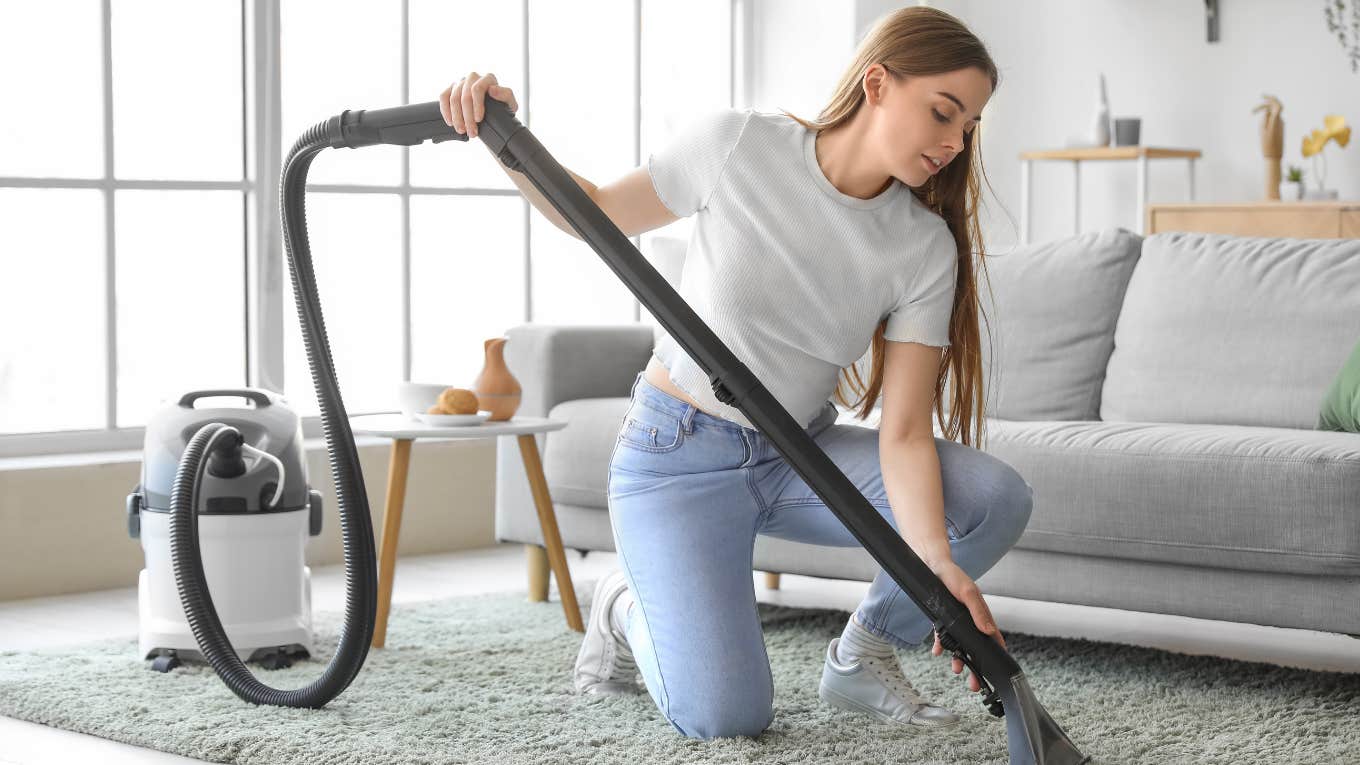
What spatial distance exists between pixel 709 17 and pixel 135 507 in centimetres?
305

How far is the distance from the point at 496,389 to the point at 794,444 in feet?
4.55

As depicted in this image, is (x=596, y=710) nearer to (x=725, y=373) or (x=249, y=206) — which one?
(x=725, y=373)

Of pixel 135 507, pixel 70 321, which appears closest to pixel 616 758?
pixel 135 507

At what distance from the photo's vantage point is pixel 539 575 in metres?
3.34

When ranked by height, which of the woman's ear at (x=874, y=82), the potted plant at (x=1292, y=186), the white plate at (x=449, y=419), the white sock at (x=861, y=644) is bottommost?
the white sock at (x=861, y=644)

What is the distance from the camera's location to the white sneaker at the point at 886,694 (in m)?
2.24

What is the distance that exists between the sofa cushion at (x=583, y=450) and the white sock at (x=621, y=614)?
0.78 metres

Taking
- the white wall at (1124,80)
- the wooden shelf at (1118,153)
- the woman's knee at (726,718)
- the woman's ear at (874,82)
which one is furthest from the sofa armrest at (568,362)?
the wooden shelf at (1118,153)

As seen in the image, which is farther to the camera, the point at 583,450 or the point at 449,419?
the point at 583,450

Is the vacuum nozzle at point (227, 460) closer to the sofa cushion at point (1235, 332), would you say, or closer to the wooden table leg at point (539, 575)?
the wooden table leg at point (539, 575)

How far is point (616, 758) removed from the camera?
206 cm

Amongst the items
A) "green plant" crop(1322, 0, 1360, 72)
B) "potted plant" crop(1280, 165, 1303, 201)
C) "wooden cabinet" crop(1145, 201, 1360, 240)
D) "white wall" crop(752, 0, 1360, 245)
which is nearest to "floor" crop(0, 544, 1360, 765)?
"wooden cabinet" crop(1145, 201, 1360, 240)

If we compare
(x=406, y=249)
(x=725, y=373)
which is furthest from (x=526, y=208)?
(x=725, y=373)

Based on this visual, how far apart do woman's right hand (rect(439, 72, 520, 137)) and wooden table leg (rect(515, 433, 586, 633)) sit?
47.6 inches
